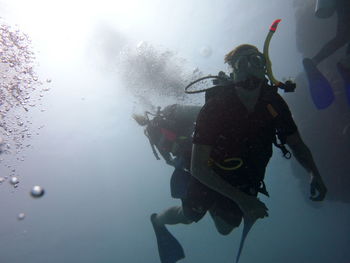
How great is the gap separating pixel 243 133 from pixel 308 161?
1.21 metres

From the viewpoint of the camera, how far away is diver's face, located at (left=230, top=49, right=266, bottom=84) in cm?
264

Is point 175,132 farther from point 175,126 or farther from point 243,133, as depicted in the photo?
point 243,133

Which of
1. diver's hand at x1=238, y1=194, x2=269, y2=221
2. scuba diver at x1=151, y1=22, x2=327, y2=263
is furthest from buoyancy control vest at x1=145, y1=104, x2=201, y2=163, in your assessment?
diver's hand at x1=238, y1=194, x2=269, y2=221

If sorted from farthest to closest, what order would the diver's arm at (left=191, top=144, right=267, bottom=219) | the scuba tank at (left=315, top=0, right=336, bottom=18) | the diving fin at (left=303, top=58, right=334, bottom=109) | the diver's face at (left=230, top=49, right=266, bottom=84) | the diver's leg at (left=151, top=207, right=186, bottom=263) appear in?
the diving fin at (left=303, top=58, right=334, bottom=109) → the scuba tank at (left=315, top=0, right=336, bottom=18) → the diver's leg at (left=151, top=207, right=186, bottom=263) → the diver's face at (left=230, top=49, right=266, bottom=84) → the diver's arm at (left=191, top=144, right=267, bottom=219)

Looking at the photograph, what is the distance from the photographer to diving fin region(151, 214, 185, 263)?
5.45 m

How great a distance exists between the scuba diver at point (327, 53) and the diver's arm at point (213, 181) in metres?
7.22

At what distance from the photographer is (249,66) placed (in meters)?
2.65

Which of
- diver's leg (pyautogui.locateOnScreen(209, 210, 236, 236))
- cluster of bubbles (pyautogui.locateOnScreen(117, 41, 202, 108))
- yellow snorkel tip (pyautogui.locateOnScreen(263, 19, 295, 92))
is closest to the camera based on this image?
yellow snorkel tip (pyautogui.locateOnScreen(263, 19, 295, 92))

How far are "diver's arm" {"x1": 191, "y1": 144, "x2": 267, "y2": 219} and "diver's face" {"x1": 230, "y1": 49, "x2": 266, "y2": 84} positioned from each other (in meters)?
0.90

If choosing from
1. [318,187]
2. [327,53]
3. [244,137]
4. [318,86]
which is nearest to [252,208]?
[244,137]

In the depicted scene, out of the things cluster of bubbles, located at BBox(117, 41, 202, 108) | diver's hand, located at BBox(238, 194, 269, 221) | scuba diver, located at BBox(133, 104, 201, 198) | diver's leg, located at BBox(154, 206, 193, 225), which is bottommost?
diver's hand, located at BBox(238, 194, 269, 221)

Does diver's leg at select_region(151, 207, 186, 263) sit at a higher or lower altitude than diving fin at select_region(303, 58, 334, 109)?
lower

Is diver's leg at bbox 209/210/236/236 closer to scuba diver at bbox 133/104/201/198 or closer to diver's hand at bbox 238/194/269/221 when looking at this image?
scuba diver at bbox 133/104/201/198

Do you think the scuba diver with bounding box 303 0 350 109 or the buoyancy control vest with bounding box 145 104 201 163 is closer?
the buoyancy control vest with bounding box 145 104 201 163
